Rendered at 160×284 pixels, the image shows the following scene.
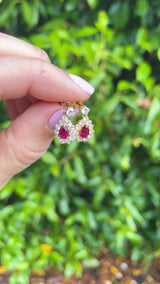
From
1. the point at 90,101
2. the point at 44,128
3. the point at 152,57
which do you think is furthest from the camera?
the point at 152,57

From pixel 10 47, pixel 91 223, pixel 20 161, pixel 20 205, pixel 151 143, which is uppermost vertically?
pixel 10 47

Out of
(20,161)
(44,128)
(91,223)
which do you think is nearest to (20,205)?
(91,223)

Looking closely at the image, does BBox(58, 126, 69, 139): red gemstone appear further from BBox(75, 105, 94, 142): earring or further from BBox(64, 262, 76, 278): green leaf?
BBox(64, 262, 76, 278): green leaf

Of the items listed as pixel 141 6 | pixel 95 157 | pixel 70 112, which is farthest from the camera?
pixel 95 157

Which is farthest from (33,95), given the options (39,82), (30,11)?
(30,11)

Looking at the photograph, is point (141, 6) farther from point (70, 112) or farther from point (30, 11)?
point (70, 112)

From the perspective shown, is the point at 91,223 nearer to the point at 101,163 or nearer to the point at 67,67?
the point at 101,163
